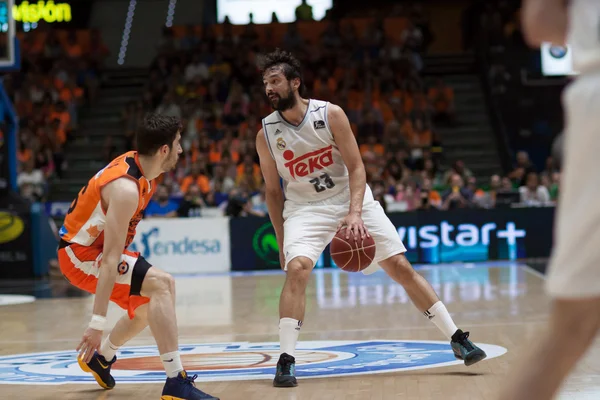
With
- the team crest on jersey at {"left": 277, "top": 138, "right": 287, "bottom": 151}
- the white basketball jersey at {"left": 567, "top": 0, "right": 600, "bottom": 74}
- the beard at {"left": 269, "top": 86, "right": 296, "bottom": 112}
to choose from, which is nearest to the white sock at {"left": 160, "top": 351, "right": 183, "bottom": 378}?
the team crest on jersey at {"left": 277, "top": 138, "right": 287, "bottom": 151}

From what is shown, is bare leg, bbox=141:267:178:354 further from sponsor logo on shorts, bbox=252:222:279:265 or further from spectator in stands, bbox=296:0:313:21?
spectator in stands, bbox=296:0:313:21

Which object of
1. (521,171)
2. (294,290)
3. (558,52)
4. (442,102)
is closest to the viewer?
(294,290)

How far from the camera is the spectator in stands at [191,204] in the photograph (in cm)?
1509

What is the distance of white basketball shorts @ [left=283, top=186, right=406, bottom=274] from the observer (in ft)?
18.2

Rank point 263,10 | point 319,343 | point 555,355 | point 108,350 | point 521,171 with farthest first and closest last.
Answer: point 263,10
point 521,171
point 319,343
point 108,350
point 555,355

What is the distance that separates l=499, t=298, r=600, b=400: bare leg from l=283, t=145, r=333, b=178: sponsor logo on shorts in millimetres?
3430

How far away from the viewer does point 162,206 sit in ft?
50.1

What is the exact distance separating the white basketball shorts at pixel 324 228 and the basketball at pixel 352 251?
189mm

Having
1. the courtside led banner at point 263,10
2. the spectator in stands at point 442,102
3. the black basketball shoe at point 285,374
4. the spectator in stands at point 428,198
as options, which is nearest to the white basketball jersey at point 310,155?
the black basketball shoe at point 285,374

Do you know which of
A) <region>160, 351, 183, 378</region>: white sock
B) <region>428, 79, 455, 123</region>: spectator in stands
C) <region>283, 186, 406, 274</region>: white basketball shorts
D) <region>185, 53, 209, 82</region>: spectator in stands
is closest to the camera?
<region>160, 351, 183, 378</region>: white sock

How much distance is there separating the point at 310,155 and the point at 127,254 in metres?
1.41

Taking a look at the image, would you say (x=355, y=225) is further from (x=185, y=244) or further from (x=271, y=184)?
(x=185, y=244)

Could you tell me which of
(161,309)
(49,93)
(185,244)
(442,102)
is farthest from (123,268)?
(49,93)

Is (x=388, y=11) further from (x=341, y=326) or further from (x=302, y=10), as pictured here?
(x=341, y=326)
